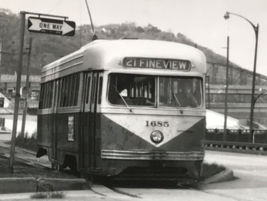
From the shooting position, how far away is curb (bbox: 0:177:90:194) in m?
11.1

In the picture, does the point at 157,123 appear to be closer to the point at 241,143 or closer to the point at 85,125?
the point at 85,125

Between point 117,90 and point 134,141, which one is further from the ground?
point 117,90

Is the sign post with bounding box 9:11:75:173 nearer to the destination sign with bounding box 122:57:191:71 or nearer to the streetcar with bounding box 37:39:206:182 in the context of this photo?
the streetcar with bounding box 37:39:206:182

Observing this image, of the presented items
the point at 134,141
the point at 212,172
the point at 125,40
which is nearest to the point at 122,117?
the point at 134,141

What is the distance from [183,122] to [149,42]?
1716mm

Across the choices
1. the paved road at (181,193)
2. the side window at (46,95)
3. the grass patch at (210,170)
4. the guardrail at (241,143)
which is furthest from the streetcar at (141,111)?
the guardrail at (241,143)

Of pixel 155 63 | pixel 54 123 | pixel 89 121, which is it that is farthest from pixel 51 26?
pixel 54 123

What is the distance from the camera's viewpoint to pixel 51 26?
13.4m

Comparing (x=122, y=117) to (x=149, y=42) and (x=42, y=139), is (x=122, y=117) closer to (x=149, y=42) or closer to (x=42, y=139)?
(x=149, y=42)

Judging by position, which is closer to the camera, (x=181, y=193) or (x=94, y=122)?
(x=181, y=193)

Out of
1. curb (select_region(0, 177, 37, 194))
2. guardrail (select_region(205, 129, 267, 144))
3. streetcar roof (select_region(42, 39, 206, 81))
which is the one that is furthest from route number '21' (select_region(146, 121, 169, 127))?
guardrail (select_region(205, 129, 267, 144))

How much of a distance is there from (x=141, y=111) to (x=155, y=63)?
38.2 inches

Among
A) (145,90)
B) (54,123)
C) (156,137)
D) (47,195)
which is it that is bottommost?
(47,195)

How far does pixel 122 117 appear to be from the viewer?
41.7ft
